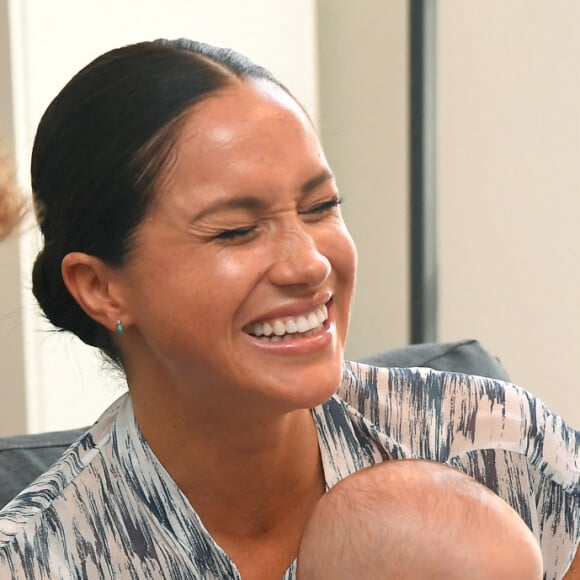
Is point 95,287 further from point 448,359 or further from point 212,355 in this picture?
point 448,359

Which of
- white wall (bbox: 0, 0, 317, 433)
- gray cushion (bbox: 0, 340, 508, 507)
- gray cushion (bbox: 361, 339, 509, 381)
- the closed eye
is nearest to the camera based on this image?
the closed eye

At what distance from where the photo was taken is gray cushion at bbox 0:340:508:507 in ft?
6.34

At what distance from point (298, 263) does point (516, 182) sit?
6.05 ft

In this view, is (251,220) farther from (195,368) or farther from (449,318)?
(449,318)

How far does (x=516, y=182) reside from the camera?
3283 millimetres

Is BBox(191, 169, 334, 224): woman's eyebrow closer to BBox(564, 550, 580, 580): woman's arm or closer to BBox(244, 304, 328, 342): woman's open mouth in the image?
BBox(244, 304, 328, 342): woman's open mouth

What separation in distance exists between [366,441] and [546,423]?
0.90 feet

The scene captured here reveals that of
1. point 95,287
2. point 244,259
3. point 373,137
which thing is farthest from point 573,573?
point 373,137

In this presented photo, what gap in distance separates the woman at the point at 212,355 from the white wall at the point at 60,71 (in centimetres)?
75

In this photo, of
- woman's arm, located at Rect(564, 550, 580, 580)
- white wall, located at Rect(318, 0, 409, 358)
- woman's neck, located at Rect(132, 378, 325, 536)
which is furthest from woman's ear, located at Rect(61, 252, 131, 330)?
white wall, located at Rect(318, 0, 409, 358)

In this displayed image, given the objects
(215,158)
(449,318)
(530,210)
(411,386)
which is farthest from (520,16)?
(215,158)

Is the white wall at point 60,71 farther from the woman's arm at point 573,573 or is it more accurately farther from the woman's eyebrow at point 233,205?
the woman's arm at point 573,573

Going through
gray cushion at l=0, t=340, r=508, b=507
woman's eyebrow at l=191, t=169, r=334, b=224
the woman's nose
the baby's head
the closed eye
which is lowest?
gray cushion at l=0, t=340, r=508, b=507

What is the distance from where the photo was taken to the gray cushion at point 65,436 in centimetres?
193
